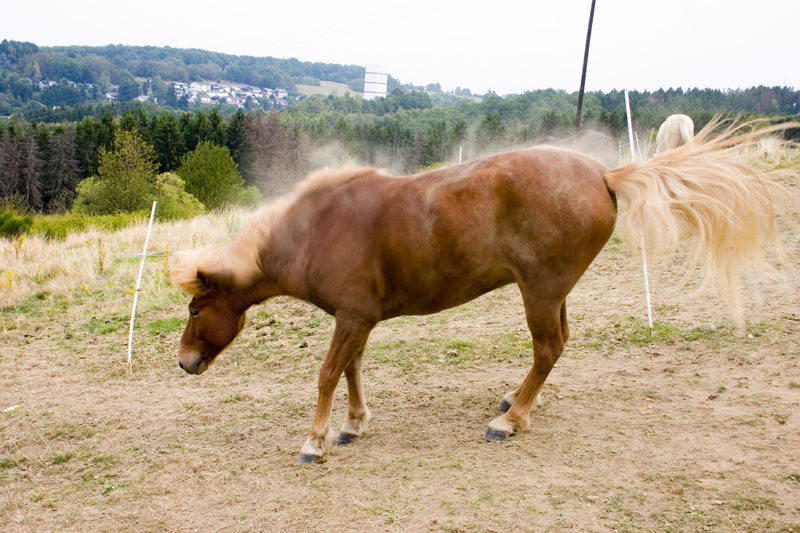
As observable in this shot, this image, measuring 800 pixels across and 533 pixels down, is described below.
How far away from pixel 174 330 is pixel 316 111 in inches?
3395

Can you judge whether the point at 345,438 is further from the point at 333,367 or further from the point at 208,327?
the point at 208,327

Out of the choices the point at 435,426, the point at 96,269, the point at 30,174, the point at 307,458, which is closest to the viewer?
the point at 307,458

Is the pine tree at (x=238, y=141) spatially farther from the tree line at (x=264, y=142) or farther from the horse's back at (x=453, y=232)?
the horse's back at (x=453, y=232)

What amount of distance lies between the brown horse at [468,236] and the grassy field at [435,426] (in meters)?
0.54

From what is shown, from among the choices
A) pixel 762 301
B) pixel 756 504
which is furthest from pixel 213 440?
pixel 762 301

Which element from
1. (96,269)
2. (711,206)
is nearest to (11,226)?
(96,269)

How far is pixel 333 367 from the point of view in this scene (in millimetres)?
4266

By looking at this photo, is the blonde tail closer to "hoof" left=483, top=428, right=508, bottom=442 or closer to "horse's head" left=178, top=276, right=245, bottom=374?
"hoof" left=483, top=428, right=508, bottom=442

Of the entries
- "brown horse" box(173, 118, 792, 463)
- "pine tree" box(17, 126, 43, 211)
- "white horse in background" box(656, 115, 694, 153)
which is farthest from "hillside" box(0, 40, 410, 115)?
"brown horse" box(173, 118, 792, 463)

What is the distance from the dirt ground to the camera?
3291mm

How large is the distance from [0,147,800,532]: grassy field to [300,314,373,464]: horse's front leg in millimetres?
138

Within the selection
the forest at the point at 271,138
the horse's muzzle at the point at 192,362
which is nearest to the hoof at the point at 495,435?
the horse's muzzle at the point at 192,362

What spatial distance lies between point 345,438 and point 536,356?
1577mm

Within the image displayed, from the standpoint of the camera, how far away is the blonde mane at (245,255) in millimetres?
4535
